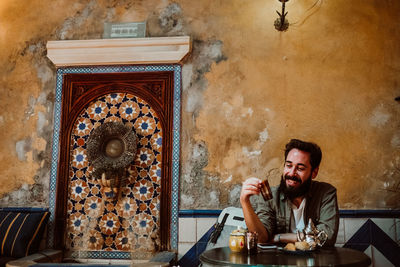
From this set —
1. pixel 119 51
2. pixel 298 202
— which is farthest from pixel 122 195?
pixel 298 202

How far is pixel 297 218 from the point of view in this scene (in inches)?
114

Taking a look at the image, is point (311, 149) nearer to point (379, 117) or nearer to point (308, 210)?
point (308, 210)

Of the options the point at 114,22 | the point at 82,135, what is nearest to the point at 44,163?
the point at 82,135

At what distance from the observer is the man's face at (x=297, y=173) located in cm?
284

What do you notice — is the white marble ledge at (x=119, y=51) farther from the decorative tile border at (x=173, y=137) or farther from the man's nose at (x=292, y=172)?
the man's nose at (x=292, y=172)

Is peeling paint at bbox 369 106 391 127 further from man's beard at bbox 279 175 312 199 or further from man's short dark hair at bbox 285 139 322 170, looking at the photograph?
Answer: man's beard at bbox 279 175 312 199

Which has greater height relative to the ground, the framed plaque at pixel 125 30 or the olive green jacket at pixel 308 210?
the framed plaque at pixel 125 30

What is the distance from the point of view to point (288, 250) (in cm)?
229

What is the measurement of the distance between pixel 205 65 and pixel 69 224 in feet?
7.75

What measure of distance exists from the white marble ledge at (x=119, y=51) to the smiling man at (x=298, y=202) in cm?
190

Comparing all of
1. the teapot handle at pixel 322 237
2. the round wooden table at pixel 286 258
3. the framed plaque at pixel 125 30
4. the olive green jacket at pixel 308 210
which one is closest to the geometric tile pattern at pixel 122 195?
the framed plaque at pixel 125 30

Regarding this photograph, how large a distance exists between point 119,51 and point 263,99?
175 cm

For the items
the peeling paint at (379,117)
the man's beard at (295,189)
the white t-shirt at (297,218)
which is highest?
the peeling paint at (379,117)

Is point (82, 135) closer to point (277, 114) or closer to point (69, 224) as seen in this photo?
point (69, 224)
